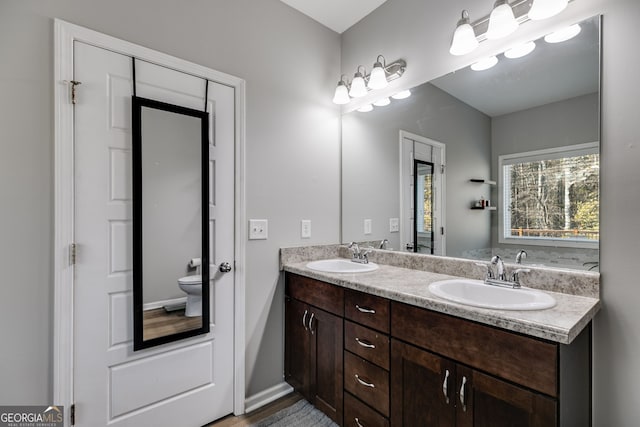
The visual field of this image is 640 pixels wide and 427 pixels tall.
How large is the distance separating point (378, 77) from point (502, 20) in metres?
0.76

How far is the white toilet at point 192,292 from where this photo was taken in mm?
1649

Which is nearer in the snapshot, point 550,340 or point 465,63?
point 550,340

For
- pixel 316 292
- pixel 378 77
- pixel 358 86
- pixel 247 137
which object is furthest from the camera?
pixel 358 86

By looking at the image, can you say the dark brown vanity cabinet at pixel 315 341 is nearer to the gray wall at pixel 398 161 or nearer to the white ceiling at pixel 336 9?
the gray wall at pixel 398 161

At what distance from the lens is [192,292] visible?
5.48 ft

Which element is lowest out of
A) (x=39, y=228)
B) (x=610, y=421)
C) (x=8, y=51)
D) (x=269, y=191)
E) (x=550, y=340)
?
(x=610, y=421)

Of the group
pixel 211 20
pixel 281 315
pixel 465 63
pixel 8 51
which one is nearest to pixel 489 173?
pixel 465 63

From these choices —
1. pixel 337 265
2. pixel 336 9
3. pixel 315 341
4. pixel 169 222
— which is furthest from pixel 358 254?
pixel 336 9

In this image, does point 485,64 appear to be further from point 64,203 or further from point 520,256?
point 64,203

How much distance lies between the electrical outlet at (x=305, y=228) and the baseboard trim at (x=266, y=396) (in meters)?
1.00

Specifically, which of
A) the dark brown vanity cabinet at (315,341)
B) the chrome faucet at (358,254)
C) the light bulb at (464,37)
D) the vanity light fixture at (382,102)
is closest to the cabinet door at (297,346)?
the dark brown vanity cabinet at (315,341)

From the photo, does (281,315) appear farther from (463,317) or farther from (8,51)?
(8,51)

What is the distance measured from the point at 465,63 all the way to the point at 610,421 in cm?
172

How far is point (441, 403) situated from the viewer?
3.82 ft
